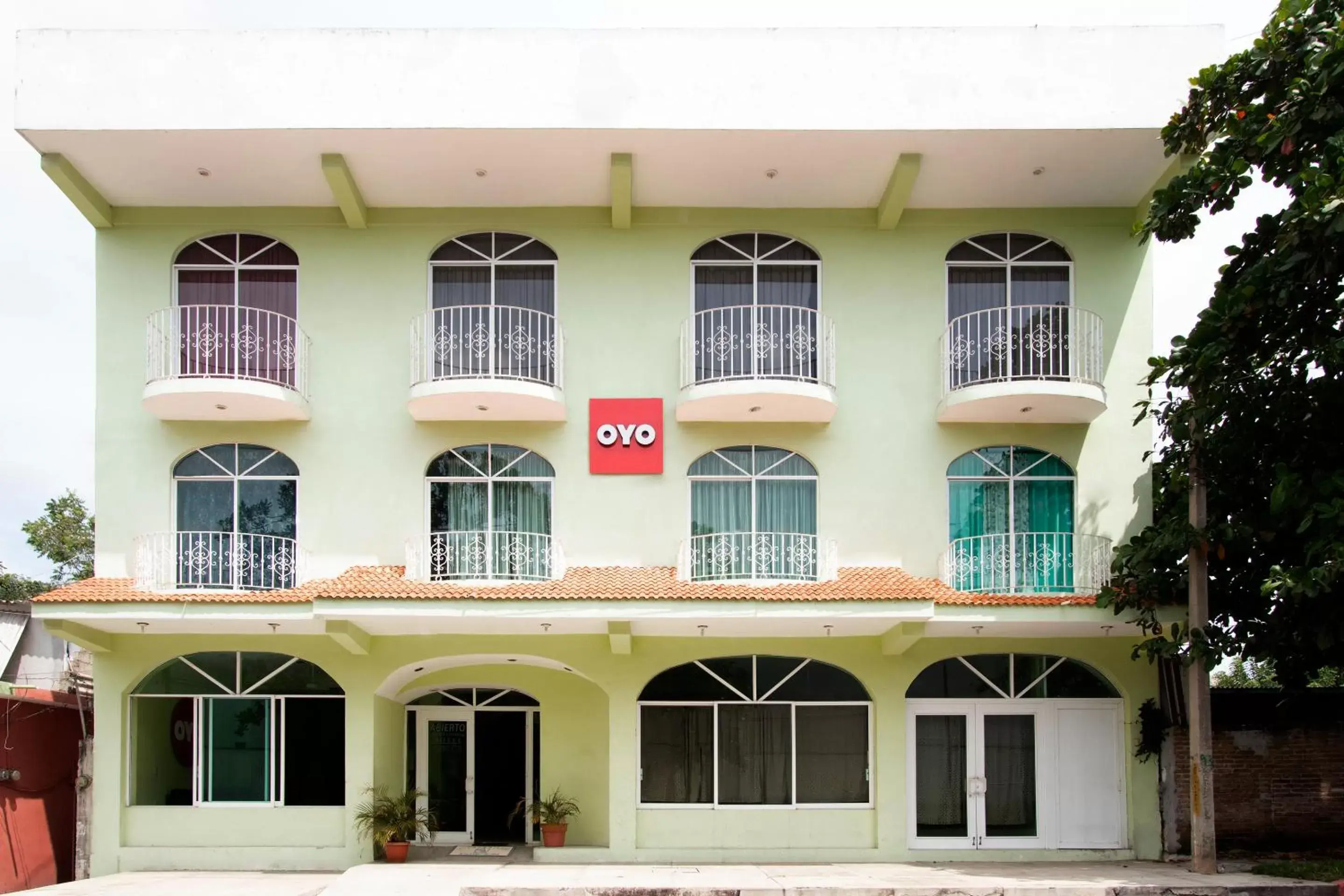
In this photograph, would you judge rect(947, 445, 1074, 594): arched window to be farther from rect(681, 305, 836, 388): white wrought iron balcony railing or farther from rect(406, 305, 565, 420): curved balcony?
rect(406, 305, 565, 420): curved balcony

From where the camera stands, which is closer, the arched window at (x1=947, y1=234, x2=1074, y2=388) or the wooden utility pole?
the wooden utility pole

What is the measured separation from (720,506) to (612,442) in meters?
1.77

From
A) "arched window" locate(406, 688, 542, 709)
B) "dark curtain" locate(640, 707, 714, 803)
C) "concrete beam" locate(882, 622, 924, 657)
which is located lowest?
"dark curtain" locate(640, 707, 714, 803)

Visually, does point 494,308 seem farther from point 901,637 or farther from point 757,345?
point 901,637

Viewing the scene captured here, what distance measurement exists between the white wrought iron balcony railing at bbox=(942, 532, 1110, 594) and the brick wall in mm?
2835

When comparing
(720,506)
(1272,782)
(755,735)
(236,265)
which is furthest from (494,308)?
(1272,782)

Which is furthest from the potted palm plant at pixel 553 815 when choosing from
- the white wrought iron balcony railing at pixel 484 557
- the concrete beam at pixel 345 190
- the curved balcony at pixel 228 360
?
the concrete beam at pixel 345 190

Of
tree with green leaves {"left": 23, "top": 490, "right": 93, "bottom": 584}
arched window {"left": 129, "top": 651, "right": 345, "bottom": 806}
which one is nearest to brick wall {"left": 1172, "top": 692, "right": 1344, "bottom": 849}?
arched window {"left": 129, "top": 651, "right": 345, "bottom": 806}

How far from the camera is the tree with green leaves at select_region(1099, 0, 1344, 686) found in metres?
12.4

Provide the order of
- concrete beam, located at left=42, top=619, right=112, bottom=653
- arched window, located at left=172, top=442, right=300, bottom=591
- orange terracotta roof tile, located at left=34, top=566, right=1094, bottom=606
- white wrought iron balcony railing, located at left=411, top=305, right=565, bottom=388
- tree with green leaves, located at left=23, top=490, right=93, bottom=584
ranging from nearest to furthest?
orange terracotta roof tile, located at left=34, top=566, right=1094, bottom=606
concrete beam, located at left=42, top=619, right=112, bottom=653
white wrought iron balcony railing, located at left=411, top=305, right=565, bottom=388
arched window, located at left=172, top=442, right=300, bottom=591
tree with green leaves, located at left=23, top=490, right=93, bottom=584

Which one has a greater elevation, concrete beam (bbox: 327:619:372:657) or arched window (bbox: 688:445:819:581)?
arched window (bbox: 688:445:819:581)

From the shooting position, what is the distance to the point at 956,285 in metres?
17.0

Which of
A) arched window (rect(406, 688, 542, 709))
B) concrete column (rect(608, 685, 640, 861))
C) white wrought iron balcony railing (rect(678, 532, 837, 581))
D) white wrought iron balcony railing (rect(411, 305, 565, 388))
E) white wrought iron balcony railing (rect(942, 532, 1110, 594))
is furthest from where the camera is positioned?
arched window (rect(406, 688, 542, 709))

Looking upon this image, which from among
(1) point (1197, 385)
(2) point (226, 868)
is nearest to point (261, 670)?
(2) point (226, 868)
